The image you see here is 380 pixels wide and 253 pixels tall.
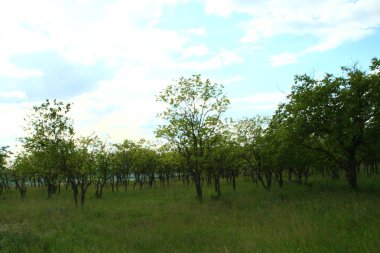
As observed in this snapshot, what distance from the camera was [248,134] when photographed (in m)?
36.8

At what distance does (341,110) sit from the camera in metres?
23.9

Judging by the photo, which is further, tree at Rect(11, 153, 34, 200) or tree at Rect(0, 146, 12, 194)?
tree at Rect(11, 153, 34, 200)

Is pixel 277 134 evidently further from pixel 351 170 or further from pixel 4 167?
pixel 4 167

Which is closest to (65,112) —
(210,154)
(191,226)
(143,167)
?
(210,154)

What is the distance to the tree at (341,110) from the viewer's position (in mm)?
23033

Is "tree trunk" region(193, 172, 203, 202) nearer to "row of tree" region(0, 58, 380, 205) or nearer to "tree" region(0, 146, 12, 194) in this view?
"row of tree" region(0, 58, 380, 205)

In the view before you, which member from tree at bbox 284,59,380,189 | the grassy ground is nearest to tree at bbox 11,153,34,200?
the grassy ground

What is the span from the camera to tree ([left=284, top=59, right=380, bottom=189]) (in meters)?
23.0

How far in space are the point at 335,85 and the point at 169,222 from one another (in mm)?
17016

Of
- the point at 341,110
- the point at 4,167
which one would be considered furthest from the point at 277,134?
the point at 4,167

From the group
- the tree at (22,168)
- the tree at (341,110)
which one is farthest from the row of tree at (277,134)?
the tree at (22,168)

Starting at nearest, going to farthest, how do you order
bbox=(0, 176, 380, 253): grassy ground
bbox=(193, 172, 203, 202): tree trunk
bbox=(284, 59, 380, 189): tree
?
bbox=(0, 176, 380, 253): grassy ground → bbox=(284, 59, 380, 189): tree → bbox=(193, 172, 203, 202): tree trunk

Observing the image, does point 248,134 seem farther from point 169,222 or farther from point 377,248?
point 377,248

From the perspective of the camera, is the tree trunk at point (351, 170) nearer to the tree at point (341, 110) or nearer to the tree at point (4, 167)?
the tree at point (341, 110)
